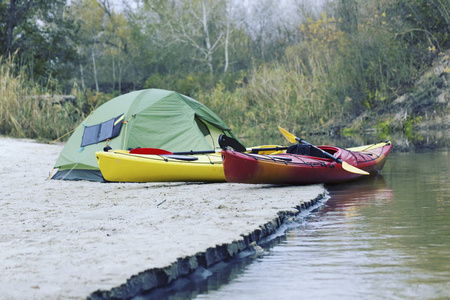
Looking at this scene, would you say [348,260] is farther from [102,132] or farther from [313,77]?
[313,77]

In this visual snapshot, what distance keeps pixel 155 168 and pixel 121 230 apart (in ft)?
11.3

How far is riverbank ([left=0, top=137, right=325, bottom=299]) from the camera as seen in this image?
3.11 meters

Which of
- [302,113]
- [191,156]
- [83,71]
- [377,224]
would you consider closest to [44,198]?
[191,156]

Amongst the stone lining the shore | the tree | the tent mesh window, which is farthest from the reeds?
the stone lining the shore

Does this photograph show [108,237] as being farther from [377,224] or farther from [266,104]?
[266,104]

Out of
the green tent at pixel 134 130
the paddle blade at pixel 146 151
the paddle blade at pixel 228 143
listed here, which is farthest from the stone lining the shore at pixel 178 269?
the green tent at pixel 134 130

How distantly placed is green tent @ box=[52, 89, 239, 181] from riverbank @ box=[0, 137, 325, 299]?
3.40 feet

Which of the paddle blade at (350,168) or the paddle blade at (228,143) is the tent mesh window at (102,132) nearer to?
the paddle blade at (228,143)

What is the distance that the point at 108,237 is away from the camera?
4.20 m

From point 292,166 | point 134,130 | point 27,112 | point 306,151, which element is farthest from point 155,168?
point 27,112

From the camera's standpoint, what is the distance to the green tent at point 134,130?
9.21 m

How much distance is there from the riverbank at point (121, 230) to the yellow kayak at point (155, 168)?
17cm

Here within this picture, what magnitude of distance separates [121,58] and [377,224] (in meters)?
35.9

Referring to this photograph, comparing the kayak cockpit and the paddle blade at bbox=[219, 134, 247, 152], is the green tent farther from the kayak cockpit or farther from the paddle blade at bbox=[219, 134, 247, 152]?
the paddle blade at bbox=[219, 134, 247, 152]
